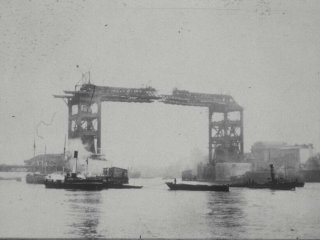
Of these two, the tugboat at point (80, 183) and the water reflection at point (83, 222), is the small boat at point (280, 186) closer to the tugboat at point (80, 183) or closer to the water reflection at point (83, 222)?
the tugboat at point (80, 183)

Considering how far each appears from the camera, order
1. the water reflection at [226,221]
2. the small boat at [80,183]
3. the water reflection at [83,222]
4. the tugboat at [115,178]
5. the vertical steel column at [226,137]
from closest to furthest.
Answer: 1. the water reflection at [83,222]
2. the water reflection at [226,221]
3. the small boat at [80,183]
4. the tugboat at [115,178]
5. the vertical steel column at [226,137]

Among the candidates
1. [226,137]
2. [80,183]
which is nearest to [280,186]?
[226,137]

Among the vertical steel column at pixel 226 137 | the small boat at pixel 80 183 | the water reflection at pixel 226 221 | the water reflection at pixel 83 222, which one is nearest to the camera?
the water reflection at pixel 83 222

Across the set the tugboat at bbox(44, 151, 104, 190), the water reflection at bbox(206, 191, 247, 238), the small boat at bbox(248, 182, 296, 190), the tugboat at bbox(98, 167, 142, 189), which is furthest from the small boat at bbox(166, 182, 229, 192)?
the water reflection at bbox(206, 191, 247, 238)

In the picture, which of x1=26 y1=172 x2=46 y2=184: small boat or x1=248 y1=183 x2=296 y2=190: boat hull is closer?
x1=248 y1=183 x2=296 y2=190: boat hull

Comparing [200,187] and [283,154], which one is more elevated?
[283,154]

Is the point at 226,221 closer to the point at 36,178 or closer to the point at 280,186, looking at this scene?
the point at 280,186

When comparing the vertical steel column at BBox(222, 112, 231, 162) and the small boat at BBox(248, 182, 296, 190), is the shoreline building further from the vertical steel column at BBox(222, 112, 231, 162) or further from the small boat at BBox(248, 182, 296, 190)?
the small boat at BBox(248, 182, 296, 190)

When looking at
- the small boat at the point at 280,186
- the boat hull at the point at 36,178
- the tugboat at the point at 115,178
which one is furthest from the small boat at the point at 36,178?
the small boat at the point at 280,186

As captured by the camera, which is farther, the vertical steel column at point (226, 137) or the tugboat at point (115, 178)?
the vertical steel column at point (226, 137)

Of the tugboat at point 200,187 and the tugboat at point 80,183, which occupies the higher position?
the tugboat at point 80,183

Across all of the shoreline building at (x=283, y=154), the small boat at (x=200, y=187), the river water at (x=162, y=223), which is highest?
the shoreline building at (x=283, y=154)

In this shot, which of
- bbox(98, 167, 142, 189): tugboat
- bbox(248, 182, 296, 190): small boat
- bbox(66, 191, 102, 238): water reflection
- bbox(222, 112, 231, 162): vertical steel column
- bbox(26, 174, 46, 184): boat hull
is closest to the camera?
bbox(66, 191, 102, 238): water reflection
